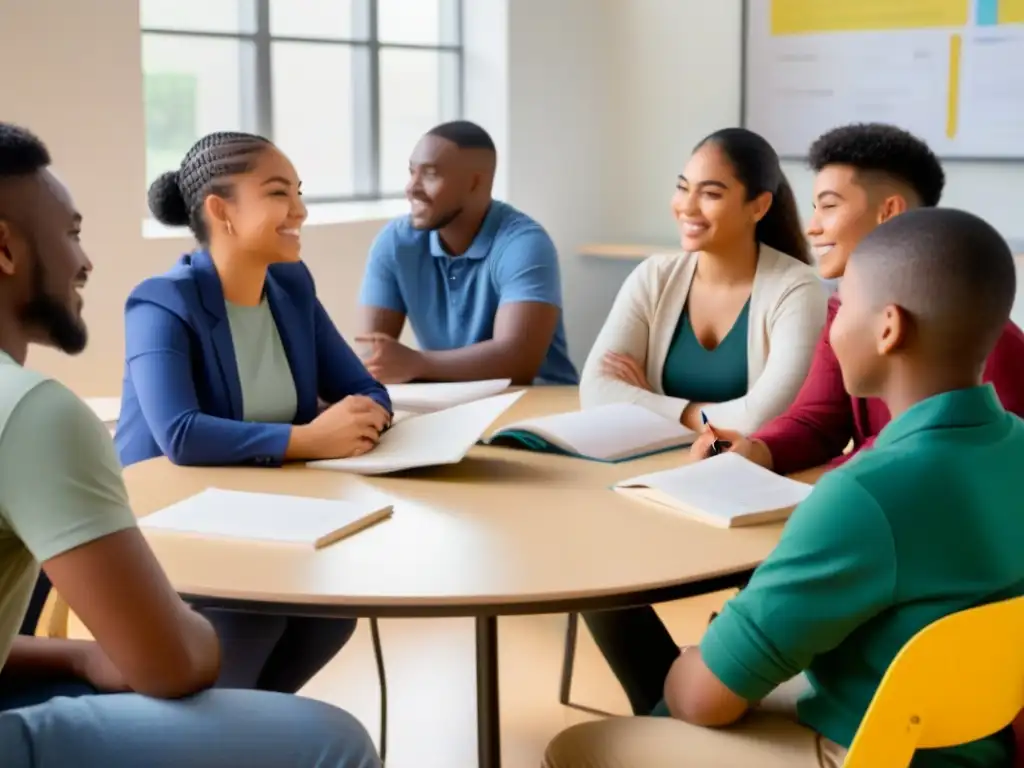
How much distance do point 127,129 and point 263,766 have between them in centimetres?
285

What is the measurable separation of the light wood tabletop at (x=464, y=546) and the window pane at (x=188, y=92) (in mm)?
2503

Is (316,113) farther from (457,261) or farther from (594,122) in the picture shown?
(457,261)

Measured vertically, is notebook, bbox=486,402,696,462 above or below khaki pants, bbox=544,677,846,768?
above

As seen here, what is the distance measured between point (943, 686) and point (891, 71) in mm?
3856

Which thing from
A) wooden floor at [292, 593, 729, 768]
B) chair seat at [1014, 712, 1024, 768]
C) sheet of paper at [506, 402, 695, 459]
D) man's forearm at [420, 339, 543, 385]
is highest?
sheet of paper at [506, 402, 695, 459]

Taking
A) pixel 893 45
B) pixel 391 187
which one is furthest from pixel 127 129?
pixel 893 45

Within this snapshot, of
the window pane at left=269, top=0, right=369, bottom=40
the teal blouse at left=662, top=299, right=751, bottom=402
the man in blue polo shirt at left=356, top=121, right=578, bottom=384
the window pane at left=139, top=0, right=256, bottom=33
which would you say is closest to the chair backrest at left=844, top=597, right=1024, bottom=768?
the teal blouse at left=662, top=299, right=751, bottom=402

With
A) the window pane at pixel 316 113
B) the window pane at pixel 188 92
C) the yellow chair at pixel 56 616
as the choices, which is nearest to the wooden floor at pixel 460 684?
the yellow chair at pixel 56 616

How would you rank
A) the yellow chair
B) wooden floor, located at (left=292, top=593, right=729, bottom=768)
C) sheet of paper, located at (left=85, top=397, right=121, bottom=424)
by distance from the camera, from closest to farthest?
the yellow chair, wooden floor, located at (left=292, top=593, right=729, bottom=768), sheet of paper, located at (left=85, top=397, right=121, bottom=424)

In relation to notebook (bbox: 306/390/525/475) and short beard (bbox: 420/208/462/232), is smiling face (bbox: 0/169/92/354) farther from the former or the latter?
short beard (bbox: 420/208/462/232)

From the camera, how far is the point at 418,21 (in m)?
5.29

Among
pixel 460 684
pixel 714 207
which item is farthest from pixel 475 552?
pixel 460 684

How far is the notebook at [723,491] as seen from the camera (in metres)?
1.87

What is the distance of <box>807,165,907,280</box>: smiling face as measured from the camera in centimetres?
237
